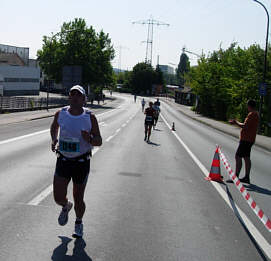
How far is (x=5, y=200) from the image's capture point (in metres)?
6.03

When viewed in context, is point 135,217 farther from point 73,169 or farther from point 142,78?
point 142,78

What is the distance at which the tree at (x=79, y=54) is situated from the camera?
70.2 m

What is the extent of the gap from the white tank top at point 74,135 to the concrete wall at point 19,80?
6493 cm

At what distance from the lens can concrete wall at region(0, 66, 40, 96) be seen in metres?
67.0

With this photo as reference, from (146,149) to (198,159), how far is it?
2468mm

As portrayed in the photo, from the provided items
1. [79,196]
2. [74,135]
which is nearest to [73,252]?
[79,196]

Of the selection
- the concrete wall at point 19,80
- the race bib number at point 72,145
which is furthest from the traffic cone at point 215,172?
the concrete wall at point 19,80

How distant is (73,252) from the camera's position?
419 cm

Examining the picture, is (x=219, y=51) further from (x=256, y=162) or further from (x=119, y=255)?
(x=119, y=255)

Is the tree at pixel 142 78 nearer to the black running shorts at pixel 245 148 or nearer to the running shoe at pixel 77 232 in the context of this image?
the black running shorts at pixel 245 148

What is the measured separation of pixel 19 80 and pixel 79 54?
12763 millimetres

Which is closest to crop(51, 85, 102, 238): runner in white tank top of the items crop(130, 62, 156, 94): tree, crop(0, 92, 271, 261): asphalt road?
crop(0, 92, 271, 261): asphalt road

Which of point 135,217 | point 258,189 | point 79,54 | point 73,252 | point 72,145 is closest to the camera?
point 73,252

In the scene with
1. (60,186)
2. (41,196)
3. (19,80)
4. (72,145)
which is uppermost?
(72,145)
